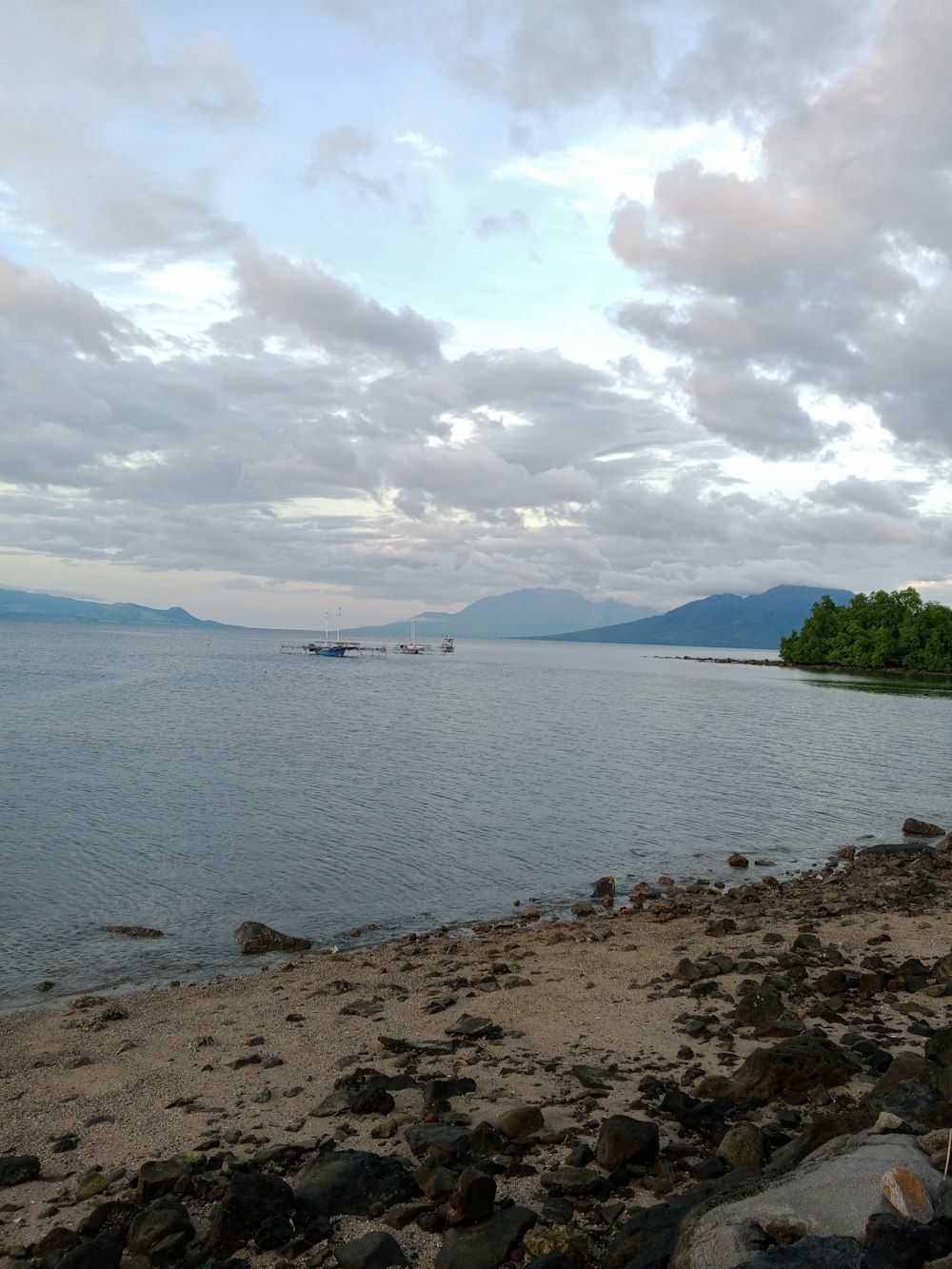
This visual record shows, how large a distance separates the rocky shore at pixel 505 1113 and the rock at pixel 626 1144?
2 centimetres

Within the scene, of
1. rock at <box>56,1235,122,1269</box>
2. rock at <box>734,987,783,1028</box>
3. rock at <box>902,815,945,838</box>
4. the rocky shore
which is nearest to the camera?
the rocky shore

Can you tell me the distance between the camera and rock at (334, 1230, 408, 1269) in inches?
265

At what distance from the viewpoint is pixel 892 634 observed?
173 m

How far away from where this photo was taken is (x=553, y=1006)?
1366cm

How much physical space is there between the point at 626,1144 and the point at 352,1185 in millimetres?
2488

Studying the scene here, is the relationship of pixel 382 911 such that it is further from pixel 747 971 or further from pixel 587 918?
pixel 747 971

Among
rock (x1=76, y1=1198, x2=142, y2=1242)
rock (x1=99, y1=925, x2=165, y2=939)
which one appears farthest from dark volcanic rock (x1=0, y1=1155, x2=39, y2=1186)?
rock (x1=99, y1=925, x2=165, y2=939)

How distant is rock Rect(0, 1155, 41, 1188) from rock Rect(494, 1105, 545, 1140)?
15.7 feet

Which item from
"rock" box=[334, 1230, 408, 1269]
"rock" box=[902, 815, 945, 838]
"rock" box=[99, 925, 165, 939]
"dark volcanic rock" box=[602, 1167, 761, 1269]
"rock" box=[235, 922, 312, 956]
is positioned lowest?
"rock" box=[99, 925, 165, 939]

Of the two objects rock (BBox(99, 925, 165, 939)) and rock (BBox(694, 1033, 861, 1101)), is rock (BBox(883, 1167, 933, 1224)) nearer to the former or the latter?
rock (BBox(694, 1033, 861, 1101))

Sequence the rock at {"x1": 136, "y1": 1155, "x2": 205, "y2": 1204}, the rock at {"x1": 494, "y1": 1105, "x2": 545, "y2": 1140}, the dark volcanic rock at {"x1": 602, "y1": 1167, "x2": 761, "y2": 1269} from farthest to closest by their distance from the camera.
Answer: the rock at {"x1": 494, "y1": 1105, "x2": 545, "y2": 1140} → the rock at {"x1": 136, "y1": 1155, "x2": 205, "y2": 1204} → the dark volcanic rock at {"x1": 602, "y1": 1167, "x2": 761, "y2": 1269}

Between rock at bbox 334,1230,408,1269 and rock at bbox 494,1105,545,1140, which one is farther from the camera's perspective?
rock at bbox 494,1105,545,1140

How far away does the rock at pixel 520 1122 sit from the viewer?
28.8ft

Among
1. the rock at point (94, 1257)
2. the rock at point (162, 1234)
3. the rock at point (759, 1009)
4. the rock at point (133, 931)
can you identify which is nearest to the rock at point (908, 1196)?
the rock at point (162, 1234)
